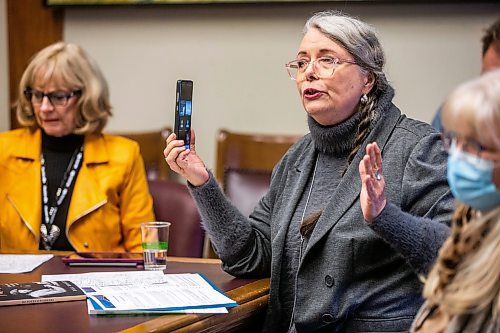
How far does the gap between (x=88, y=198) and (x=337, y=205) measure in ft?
3.61

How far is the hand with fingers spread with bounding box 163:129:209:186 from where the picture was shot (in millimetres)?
2180

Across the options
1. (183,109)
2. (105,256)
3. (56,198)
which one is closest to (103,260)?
(105,256)

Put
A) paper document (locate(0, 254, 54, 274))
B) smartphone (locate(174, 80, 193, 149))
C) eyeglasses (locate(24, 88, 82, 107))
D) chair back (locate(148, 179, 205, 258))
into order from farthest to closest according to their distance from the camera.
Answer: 1. eyeglasses (locate(24, 88, 82, 107))
2. chair back (locate(148, 179, 205, 258))
3. paper document (locate(0, 254, 54, 274))
4. smartphone (locate(174, 80, 193, 149))

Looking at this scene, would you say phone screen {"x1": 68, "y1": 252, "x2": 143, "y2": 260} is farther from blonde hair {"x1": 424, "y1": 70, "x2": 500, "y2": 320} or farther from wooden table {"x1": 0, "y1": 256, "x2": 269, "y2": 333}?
blonde hair {"x1": 424, "y1": 70, "x2": 500, "y2": 320}

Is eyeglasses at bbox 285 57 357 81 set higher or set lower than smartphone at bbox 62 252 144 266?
higher

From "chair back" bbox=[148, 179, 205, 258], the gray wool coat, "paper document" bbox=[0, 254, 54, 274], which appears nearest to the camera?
the gray wool coat

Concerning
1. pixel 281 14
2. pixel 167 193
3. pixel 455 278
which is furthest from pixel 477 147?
pixel 281 14

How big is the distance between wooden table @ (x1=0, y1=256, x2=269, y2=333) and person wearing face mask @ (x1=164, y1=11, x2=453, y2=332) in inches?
2.3

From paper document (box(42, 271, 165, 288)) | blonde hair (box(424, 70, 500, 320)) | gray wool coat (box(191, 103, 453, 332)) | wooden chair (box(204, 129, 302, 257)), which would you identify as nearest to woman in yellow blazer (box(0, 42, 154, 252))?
wooden chair (box(204, 129, 302, 257))

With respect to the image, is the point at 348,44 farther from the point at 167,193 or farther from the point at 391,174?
the point at 167,193

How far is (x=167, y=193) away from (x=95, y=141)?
346mm

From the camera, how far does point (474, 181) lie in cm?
129

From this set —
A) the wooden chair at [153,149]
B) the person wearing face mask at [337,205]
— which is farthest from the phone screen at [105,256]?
the wooden chair at [153,149]

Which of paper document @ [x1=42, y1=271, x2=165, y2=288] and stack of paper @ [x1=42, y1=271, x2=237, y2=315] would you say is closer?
stack of paper @ [x1=42, y1=271, x2=237, y2=315]
